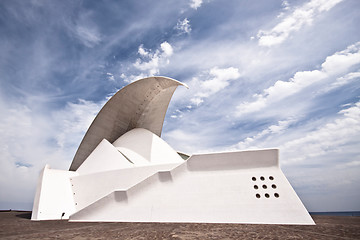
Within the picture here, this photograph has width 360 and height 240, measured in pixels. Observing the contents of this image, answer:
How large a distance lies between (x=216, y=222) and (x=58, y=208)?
7811mm

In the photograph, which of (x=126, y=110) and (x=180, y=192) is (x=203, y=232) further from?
(x=126, y=110)

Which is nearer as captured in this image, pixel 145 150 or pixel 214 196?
pixel 214 196

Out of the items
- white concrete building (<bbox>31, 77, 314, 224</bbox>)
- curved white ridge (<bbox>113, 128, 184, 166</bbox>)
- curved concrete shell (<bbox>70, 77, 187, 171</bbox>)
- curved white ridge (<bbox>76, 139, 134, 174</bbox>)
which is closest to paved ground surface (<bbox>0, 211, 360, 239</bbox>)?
white concrete building (<bbox>31, 77, 314, 224</bbox>)

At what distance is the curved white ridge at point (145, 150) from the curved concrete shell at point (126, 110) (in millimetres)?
1724

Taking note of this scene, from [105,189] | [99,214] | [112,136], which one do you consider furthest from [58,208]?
[112,136]

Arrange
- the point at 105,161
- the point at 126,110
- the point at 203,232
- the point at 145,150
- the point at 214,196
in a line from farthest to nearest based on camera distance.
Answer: the point at 126,110 < the point at 145,150 < the point at 105,161 < the point at 214,196 < the point at 203,232

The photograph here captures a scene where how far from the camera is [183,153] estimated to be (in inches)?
698

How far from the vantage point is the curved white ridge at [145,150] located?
455 inches

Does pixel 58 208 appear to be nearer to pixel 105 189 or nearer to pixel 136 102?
pixel 105 189

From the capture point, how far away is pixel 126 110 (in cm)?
1491

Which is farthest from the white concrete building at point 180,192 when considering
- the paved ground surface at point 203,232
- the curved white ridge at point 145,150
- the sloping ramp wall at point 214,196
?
the paved ground surface at point 203,232

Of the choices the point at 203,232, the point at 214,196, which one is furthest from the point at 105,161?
the point at 203,232

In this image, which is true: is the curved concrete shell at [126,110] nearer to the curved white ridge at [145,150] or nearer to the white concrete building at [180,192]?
the curved white ridge at [145,150]

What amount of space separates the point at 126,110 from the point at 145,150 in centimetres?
433
